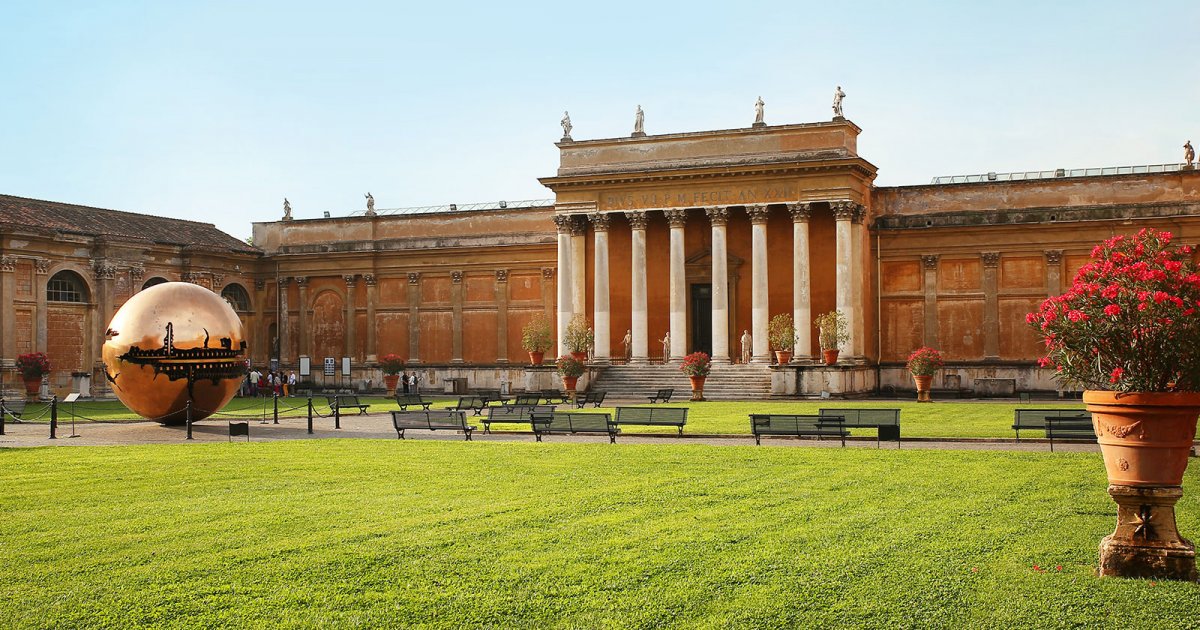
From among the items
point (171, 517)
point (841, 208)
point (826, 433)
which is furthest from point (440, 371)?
point (171, 517)

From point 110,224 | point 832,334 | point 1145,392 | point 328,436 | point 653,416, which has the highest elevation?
point 110,224

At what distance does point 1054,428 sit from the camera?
70.1 feet

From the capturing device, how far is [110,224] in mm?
50031

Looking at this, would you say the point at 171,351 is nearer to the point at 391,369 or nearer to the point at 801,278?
the point at 391,369

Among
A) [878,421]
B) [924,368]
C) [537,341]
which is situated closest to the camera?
[878,421]

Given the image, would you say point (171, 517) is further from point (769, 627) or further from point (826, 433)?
point (826, 433)

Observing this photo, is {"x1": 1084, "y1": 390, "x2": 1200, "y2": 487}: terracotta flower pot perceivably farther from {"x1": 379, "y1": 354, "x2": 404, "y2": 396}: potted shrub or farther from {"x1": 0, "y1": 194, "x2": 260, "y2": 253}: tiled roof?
{"x1": 0, "y1": 194, "x2": 260, "y2": 253}: tiled roof

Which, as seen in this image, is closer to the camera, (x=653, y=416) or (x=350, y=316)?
(x=653, y=416)

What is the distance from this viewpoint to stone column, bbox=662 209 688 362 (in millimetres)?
47156

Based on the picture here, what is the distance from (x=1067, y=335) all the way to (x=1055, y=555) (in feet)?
6.92

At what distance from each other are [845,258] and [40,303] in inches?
1255

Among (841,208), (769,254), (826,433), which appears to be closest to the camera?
(826,433)

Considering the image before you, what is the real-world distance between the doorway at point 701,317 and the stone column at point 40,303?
26679mm

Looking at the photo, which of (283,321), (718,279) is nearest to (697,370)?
(718,279)
